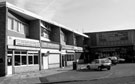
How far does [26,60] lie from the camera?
22.8 meters

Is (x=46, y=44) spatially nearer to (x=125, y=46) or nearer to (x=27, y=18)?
(x=27, y=18)

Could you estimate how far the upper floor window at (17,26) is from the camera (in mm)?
21161

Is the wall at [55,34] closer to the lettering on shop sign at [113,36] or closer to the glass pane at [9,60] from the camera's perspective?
the glass pane at [9,60]

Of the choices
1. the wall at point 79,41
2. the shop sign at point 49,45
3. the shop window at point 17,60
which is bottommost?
the shop window at point 17,60

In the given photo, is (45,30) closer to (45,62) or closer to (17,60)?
(45,62)

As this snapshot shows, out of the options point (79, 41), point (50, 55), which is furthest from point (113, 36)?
point (50, 55)

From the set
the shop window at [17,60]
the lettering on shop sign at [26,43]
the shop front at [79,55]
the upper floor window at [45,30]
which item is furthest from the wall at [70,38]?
the shop window at [17,60]

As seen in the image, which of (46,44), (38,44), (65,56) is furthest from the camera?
(65,56)

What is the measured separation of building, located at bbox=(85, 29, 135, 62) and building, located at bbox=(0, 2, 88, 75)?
18.5 m

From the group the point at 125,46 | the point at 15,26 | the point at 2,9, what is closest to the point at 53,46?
the point at 15,26

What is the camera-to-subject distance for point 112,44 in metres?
50.1

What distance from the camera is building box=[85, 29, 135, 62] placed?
47.5 metres

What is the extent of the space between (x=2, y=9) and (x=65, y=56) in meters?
17.4

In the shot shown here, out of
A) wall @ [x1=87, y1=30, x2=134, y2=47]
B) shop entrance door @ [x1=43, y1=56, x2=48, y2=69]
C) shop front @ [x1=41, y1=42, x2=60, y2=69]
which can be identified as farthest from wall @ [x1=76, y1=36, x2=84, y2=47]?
shop entrance door @ [x1=43, y1=56, x2=48, y2=69]
